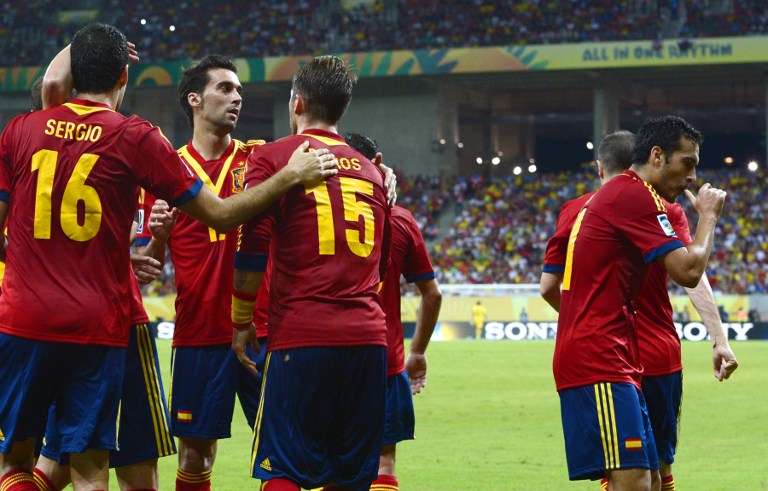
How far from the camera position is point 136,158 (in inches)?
179

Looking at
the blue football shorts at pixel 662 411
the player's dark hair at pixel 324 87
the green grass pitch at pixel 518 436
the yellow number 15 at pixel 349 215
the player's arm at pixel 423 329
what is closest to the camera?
the yellow number 15 at pixel 349 215

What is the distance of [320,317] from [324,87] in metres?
1.01

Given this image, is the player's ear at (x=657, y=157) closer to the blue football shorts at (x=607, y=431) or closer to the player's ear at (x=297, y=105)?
the blue football shorts at (x=607, y=431)

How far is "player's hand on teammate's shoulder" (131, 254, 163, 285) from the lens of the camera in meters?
5.52

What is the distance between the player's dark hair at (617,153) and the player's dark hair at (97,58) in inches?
120

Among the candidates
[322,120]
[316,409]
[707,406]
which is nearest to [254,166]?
[322,120]

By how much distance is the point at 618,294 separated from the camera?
5602 millimetres

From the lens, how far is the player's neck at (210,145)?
6695 millimetres

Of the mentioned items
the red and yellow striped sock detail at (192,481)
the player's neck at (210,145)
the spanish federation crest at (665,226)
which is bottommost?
the red and yellow striped sock detail at (192,481)

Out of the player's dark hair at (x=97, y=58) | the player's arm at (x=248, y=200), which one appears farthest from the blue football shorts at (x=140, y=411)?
the player's dark hair at (x=97, y=58)

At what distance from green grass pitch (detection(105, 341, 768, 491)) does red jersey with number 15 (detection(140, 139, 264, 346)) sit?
2921 mm

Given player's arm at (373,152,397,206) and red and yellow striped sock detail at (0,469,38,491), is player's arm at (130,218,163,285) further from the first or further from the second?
player's arm at (373,152,397,206)

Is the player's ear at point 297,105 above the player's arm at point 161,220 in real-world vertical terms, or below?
above

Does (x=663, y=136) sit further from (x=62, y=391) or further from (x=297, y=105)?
(x=62, y=391)
